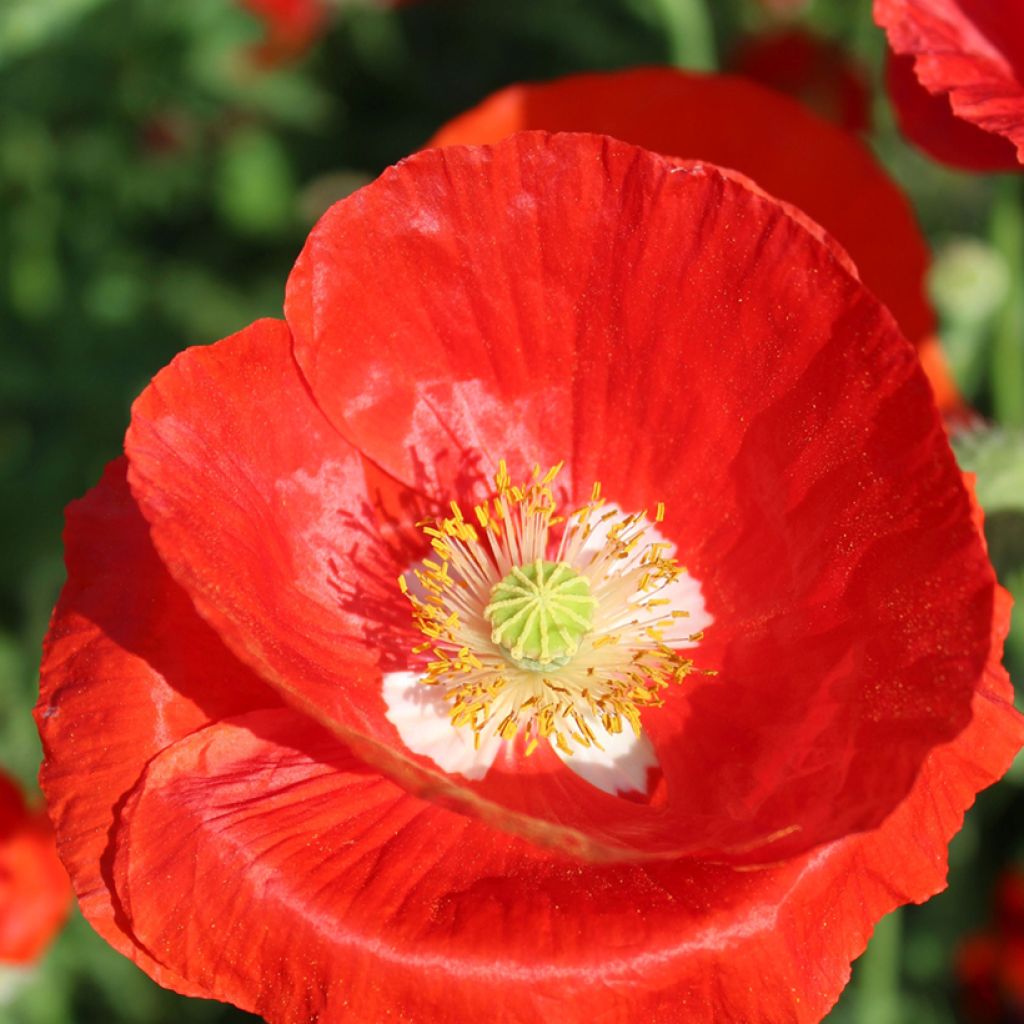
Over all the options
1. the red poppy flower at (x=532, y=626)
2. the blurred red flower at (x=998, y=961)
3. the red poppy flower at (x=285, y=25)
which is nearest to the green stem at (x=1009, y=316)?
the blurred red flower at (x=998, y=961)

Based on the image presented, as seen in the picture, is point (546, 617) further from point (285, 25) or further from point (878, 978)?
Result: point (285, 25)

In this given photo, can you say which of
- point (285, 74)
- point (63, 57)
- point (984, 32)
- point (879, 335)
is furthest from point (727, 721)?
point (285, 74)

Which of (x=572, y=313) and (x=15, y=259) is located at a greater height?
(x=572, y=313)

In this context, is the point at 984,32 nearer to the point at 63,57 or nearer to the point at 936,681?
the point at 936,681

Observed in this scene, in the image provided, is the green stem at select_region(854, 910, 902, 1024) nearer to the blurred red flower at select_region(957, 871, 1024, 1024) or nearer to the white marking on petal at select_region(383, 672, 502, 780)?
the blurred red flower at select_region(957, 871, 1024, 1024)

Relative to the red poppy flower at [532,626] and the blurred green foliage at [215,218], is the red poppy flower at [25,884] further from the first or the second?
the red poppy flower at [532,626]

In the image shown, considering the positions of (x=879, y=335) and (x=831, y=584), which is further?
(x=831, y=584)
